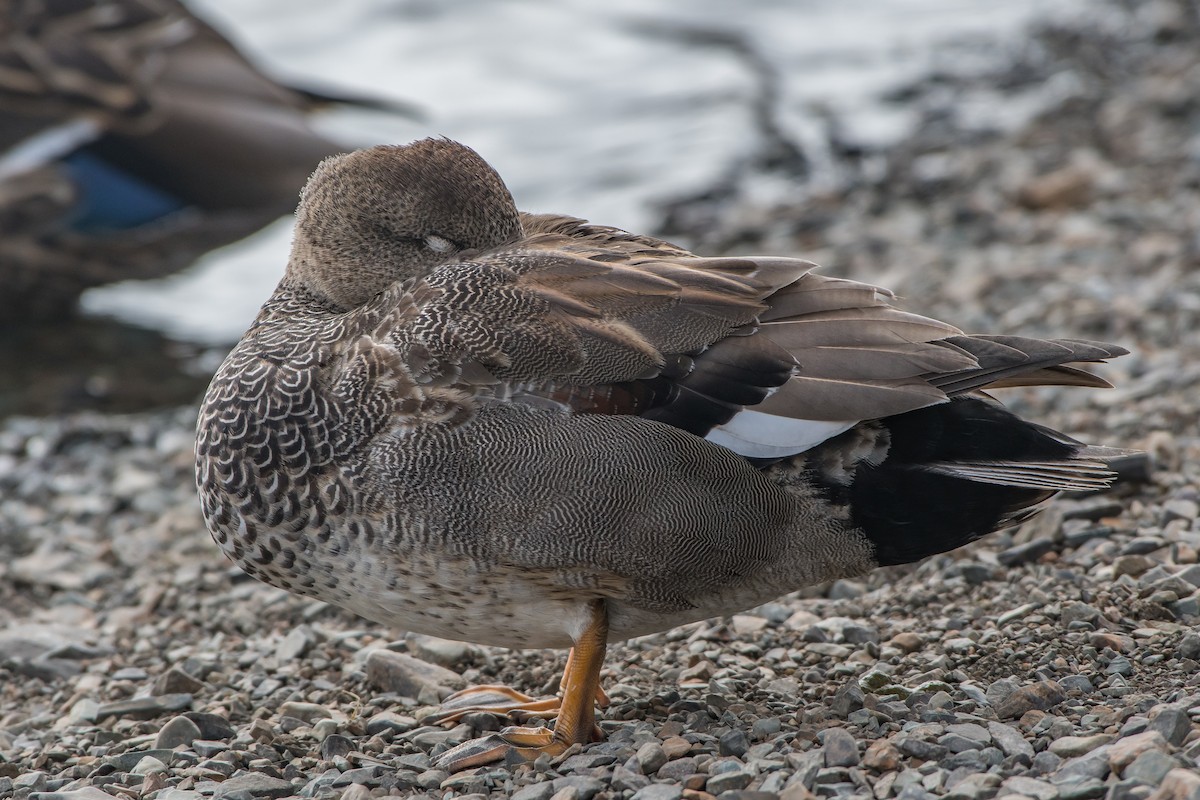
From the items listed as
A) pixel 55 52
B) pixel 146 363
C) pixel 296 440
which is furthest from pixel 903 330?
pixel 55 52

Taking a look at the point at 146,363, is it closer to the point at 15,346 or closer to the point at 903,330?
the point at 15,346

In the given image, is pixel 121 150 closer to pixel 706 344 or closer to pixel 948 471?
pixel 706 344

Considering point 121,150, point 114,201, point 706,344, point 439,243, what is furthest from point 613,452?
point 114,201

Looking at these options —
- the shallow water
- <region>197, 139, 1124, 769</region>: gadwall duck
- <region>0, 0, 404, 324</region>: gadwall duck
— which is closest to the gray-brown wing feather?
<region>197, 139, 1124, 769</region>: gadwall duck

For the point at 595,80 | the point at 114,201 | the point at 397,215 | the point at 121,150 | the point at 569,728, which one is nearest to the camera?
the point at 569,728

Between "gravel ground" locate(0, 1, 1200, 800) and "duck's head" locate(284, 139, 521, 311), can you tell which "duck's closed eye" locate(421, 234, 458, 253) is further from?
"gravel ground" locate(0, 1, 1200, 800)

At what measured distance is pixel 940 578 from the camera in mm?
3979

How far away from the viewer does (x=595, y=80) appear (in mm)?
11648

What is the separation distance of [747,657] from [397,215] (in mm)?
1456

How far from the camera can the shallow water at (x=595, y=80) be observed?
9.32m

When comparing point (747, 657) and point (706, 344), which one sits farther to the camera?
point (747, 657)

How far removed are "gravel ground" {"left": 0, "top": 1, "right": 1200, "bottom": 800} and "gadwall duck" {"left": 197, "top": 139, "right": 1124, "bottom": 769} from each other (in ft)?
0.98

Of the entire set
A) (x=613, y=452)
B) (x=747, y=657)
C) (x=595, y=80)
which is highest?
(x=595, y=80)

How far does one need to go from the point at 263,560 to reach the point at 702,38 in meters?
9.77
